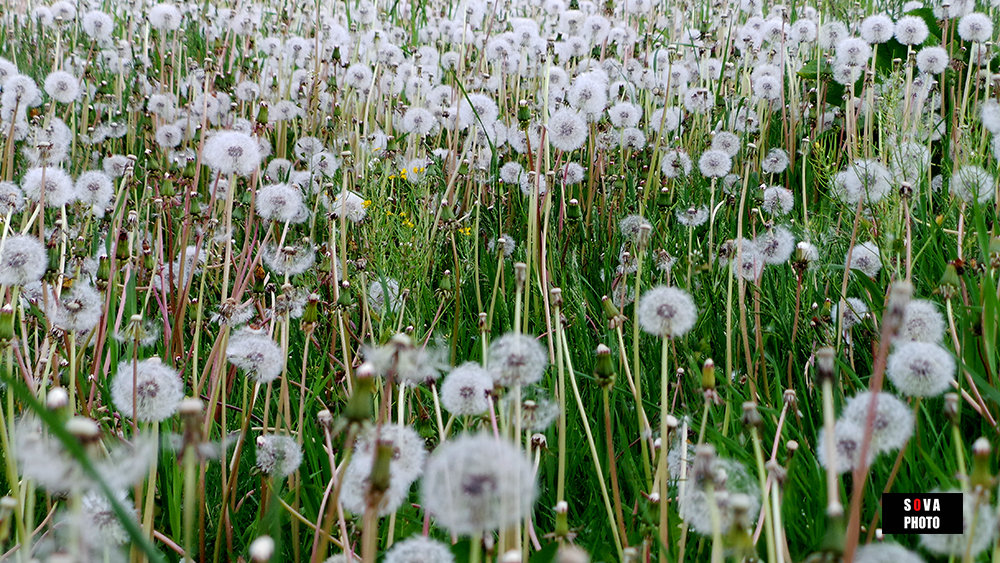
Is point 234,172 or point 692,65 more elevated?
point 692,65

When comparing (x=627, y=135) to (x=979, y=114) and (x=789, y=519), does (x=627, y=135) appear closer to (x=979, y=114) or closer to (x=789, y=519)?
(x=979, y=114)

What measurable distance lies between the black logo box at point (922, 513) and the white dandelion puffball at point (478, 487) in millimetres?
695

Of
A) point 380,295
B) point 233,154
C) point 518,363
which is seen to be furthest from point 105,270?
point 518,363

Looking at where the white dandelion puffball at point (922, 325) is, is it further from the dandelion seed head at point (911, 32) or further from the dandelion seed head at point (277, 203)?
the dandelion seed head at point (911, 32)

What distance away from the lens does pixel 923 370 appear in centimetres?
131

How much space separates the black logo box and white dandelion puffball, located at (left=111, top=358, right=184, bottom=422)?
119 centimetres

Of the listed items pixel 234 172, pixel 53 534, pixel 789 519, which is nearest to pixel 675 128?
pixel 234 172

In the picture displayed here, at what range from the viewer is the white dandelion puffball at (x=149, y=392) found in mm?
1527

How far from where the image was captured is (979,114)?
3383 millimetres

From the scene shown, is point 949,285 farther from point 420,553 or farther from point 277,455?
point 277,455

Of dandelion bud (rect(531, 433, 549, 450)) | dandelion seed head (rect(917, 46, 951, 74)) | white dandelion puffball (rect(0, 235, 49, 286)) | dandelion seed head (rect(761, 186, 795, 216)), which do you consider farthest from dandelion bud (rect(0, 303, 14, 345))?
dandelion seed head (rect(917, 46, 951, 74))

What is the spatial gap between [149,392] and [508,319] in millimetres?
1148

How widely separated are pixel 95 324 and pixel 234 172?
0.47 m

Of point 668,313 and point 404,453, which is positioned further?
point 668,313
